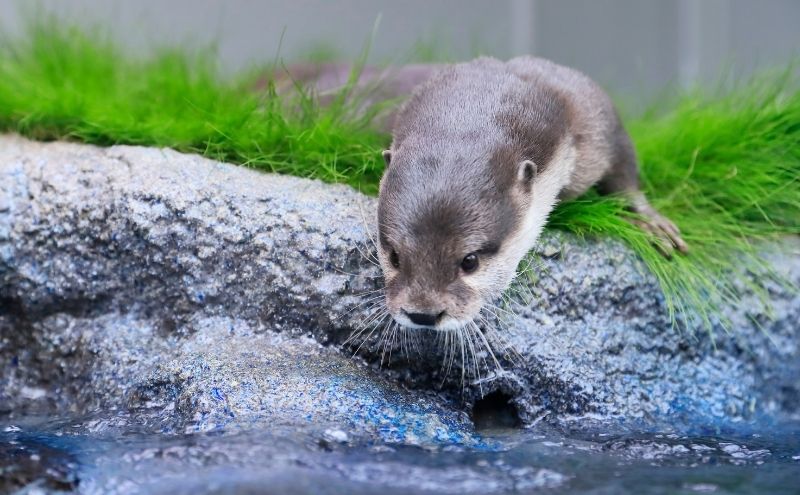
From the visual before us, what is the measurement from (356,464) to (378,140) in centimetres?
157

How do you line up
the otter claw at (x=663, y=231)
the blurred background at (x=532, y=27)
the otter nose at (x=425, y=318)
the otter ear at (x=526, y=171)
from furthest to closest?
the blurred background at (x=532, y=27) → the otter claw at (x=663, y=231) → the otter ear at (x=526, y=171) → the otter nose at (x=425, y=318)

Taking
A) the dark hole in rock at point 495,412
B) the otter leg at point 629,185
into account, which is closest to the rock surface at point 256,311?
the dark hole in rock at point 495,412

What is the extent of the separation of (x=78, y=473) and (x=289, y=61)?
8.65ft

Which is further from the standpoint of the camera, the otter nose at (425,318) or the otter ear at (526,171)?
the otter ear at (526,171)

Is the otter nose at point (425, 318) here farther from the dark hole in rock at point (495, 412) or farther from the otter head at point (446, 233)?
the dark hole in rock at point (495, 412)

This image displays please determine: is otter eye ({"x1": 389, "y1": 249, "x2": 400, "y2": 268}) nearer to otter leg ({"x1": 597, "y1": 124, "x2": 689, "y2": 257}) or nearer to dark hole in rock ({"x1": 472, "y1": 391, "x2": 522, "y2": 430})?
dark hole in rock ({"x1": 472, "y1": 391, "x2": 522, "y2": 430})

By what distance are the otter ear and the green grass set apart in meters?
0.35

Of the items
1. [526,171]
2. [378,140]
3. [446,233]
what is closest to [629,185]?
[526,171]

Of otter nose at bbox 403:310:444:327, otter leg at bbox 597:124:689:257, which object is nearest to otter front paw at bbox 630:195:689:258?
otter leg at bbox 597:124:689:257

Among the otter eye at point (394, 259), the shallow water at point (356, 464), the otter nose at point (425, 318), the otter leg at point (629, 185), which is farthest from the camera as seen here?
the otter leg at point (629, 185)

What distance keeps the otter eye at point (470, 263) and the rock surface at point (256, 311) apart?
0.93 feet

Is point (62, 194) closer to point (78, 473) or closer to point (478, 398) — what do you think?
point (78, 473)

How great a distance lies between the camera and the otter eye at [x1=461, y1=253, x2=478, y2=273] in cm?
259

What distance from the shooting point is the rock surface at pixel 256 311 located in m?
2.79
